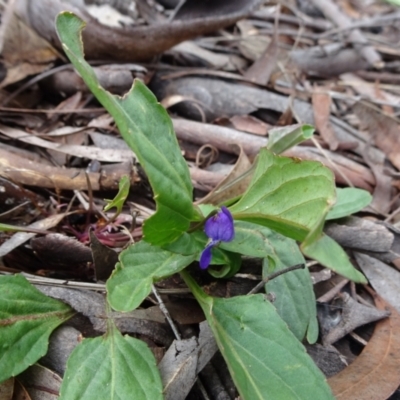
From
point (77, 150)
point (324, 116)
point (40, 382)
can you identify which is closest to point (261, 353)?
point (40, 382)

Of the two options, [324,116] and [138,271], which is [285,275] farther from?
[324,116]

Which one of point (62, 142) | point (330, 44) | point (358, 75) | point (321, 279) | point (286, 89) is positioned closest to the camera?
point (321, 279)

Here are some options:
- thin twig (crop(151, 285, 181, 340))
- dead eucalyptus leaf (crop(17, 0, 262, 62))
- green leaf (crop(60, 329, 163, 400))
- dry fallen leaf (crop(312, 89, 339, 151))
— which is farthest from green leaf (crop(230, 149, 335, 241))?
dead eucalyptus leaf (crop(17, 0, 262, 62))

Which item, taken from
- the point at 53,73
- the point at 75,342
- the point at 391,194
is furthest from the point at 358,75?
the point at 75,342

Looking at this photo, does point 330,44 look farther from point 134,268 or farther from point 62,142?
point 134,268

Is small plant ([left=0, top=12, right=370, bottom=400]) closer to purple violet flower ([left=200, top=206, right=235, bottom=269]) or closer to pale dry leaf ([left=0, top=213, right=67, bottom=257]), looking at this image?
purple violet flower ([left=200, top=206, right=235, bottom=269])

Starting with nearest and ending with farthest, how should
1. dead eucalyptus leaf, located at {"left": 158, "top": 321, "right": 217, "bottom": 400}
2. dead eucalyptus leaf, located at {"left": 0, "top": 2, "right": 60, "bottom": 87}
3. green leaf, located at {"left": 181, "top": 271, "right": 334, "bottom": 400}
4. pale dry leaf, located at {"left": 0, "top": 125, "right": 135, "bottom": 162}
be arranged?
green leaf, located at {"left": 181, "top": 271, "right": 334, "bottom": 400}, dead eucalyptus leaf, located at {"left": 158, "top": 321, "right": 217, "bottom": 400}, pale dry leaf, located at {"left": 0, "top": 125, "right": 135, "bottom": 162}, dead eucalyptus leaf, located at {"left": 0, "top": 2, "right": 60, "bottom": 87}
